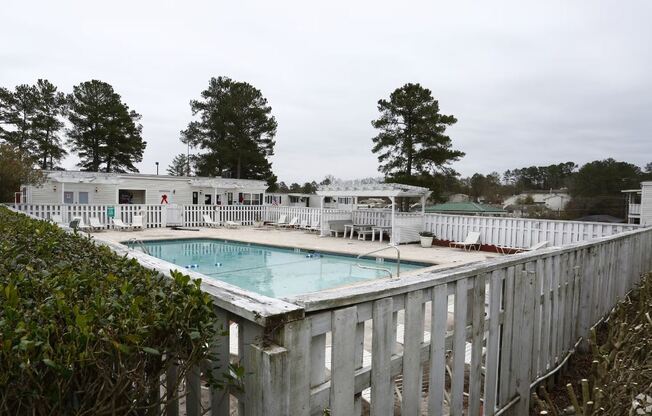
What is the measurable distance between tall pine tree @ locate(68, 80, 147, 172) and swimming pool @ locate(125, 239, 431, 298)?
27.3 meters

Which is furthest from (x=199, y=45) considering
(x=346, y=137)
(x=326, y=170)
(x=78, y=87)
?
(x=326, y=170)

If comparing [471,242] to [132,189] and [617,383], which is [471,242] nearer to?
[617,383]

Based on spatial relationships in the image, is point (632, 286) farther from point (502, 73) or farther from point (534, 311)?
point (502, 73)

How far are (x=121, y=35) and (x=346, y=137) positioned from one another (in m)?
24.5

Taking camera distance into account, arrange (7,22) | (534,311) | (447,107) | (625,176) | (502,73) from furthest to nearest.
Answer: (625,176) → (447,107) → (502,73) → (7,22) → (534,311)

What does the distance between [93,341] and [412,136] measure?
24700mm

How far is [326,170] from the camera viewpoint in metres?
52.0

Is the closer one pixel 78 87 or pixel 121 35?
pixel 121 35

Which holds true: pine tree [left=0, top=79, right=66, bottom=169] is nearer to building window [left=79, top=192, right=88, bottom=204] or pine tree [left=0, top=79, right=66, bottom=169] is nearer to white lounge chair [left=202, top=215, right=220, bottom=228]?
building window [left=79, top=192, right=88, bottom=204]

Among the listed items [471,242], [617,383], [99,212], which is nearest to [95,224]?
[99,212]

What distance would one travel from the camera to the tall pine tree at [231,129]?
37.8m

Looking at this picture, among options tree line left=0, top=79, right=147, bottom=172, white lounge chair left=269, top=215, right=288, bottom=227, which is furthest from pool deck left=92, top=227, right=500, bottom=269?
tree line left=0, top=79, right=147, bottom=172

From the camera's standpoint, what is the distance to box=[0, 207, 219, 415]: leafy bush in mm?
960

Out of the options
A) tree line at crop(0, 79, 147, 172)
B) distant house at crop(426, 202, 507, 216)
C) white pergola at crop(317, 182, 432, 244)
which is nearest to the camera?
white pergola at crop(317, 182, 432, 244)
